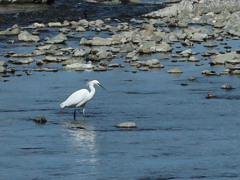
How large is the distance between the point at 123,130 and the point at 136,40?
46.7ft

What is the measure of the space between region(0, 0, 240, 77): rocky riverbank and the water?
4.98 feet

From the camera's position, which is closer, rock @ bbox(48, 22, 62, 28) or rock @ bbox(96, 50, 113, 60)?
rock @ bbox(96, 50, 113, 60)

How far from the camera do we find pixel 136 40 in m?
31.9

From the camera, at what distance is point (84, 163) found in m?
15.2

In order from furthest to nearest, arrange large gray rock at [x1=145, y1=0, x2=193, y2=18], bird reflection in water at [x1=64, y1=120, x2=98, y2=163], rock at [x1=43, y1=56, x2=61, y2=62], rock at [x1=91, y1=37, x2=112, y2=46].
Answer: large gray rock at [x1=145, y1=0, x2=193, y2=18] → rock at [x1=91, y1=37, x2=112, y2=46] → rock at [x1=43, y1=56, x2=61, y2=62] → bird reflection in water at [x1=64, y1=120, x2=98, y2=163]

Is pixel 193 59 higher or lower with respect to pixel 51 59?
higher

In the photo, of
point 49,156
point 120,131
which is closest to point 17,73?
point 120,131

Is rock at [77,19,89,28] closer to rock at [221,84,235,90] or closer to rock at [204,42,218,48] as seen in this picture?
rock at [204,42,218,48]

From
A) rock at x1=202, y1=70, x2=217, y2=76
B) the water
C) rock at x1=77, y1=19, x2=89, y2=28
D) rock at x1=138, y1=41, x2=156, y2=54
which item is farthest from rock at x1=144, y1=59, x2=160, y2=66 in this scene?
rock at x1=77, y1=19, x2=89, y2=28

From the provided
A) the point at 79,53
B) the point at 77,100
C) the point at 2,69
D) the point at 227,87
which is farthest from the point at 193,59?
the point at 77,100

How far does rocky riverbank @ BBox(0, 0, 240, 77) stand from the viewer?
27.0 m

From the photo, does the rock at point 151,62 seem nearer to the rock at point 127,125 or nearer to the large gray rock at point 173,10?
the rock at point 127,125

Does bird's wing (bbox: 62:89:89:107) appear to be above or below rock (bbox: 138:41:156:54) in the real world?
above

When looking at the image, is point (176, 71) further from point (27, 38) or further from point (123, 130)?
point (27, 38)
